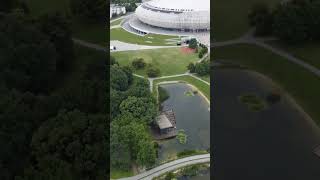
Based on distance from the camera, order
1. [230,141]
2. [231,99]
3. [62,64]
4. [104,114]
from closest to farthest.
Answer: [104,114]
[230,141]
[231,99]
[62,64]

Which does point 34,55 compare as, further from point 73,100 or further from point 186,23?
point 186,23

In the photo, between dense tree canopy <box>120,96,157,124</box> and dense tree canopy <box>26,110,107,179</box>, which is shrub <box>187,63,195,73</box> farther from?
dense tree canopy <box>26,110,107,179</box>

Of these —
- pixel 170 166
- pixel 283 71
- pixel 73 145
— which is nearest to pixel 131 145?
pixel 170 166

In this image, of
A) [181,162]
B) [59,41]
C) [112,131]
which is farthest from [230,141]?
[59,41]

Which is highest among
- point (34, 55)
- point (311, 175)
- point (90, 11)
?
point (90, 11)

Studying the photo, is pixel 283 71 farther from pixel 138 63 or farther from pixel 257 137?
pixel 138 63

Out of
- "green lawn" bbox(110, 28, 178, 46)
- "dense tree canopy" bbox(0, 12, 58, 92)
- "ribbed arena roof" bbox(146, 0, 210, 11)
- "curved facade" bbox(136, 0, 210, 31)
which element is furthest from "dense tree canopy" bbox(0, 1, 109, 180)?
"ribbed arena roof" bbox(146, 0, 210, 11)
